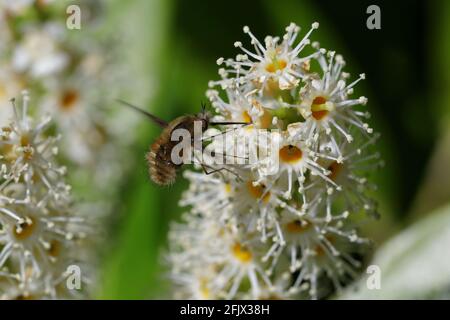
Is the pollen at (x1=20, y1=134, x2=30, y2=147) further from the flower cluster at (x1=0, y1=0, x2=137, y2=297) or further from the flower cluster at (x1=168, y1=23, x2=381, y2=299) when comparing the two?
the flower cluster at (x1=168, y1=23, x2=381, y2=299)

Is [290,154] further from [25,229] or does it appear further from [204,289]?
[25,229]

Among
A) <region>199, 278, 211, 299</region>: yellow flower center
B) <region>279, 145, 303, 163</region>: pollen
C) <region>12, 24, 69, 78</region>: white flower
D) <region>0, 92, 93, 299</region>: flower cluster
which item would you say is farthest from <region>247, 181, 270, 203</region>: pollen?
<region>12, 24, 69, 78</region>: white flower

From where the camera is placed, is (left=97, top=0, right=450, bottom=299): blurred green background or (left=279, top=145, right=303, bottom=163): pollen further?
(left=97, top=0, right=450, bottom=299): blurred green background

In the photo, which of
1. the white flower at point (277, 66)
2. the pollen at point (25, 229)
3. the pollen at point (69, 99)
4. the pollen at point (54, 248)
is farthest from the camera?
the pollen at point (69, 99)

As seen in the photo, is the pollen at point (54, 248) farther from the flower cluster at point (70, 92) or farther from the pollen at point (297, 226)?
the pollen at point (297, 226)

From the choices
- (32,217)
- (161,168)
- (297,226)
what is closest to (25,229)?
(32,217)

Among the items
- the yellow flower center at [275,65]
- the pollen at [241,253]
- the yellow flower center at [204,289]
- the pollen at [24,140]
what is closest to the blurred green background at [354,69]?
the yellow flower center at [204,289]

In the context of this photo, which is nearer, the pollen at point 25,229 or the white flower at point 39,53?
the pollen at point 25,229
